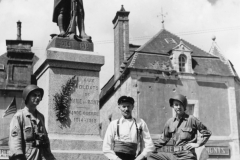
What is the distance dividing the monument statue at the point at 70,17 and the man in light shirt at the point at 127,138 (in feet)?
15.8

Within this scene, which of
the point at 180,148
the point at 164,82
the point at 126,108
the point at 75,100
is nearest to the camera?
the point at 126,108

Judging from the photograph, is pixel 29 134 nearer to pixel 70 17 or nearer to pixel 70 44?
pixel 70 44

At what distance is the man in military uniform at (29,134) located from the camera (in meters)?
6.21

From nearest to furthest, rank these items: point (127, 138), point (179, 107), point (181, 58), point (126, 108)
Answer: point (127, 138)
point (126, 108)
point (179, 107)
point (181, 58)

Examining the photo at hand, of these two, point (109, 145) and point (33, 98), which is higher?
point (33, 98)

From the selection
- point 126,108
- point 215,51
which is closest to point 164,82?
point 215,51

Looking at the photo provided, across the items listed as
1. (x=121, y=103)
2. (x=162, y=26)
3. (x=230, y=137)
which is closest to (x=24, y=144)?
(x=121, y=103)

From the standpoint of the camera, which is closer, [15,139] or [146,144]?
[15,139]

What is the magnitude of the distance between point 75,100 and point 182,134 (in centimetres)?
366

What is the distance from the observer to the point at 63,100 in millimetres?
10148

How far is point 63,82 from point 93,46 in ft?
4.29

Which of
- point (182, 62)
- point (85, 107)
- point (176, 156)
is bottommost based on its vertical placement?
point (176, 156)

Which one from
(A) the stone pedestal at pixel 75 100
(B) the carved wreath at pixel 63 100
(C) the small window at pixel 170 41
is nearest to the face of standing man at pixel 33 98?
(A) the stone pedestal at pixel 75 100

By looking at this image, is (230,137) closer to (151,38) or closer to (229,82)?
(229,82)
